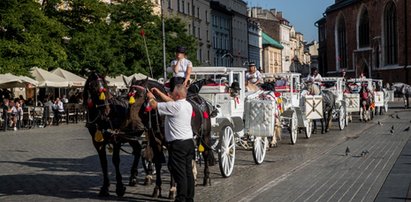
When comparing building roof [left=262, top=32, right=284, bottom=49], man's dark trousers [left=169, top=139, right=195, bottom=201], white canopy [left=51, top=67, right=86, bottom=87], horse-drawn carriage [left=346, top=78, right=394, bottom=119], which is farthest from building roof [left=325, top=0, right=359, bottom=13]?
man's dark trousers [left=169, top=139, right=195, bottom=201]

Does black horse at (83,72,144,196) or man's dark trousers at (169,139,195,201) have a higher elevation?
black horse at (83,72,144,196)

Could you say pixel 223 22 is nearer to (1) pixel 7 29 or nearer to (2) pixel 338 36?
(2) pixel 338 36

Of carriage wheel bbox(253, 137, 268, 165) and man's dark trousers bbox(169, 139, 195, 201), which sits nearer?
man's dark trousers bbox(169, 139, 195, 201)

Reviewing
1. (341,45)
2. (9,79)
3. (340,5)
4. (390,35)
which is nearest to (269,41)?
(341,45)

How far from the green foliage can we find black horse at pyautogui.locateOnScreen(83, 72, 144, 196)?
42.9 ft

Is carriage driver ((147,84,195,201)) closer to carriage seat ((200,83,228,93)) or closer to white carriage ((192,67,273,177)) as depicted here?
white carriage ((192,67,273,177))

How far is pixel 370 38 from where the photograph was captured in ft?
272

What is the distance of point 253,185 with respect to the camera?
37.4ft

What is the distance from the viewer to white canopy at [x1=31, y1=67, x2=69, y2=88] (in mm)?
32075

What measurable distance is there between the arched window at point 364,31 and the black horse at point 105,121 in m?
76.7

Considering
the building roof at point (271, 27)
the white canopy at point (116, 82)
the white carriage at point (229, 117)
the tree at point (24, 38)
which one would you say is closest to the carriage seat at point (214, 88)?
the white carriage at point (229, 117)

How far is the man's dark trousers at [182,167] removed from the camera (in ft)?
28.4

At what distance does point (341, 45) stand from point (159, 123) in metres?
83.5

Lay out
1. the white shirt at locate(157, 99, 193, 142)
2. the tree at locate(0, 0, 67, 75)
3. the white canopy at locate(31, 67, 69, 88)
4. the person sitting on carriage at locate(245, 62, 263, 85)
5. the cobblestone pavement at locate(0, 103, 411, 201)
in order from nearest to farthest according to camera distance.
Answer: the white shirt at locate(157, 99, 193, 142) < the cobblestone pavement at locate(0, 103, 411, 201) < the person sitting on carriage at locate(245, 62, 263, 85) < the white canopy at locate(31, 67, 69, 88) < the tree at locate(0, 0, 67, 75)
